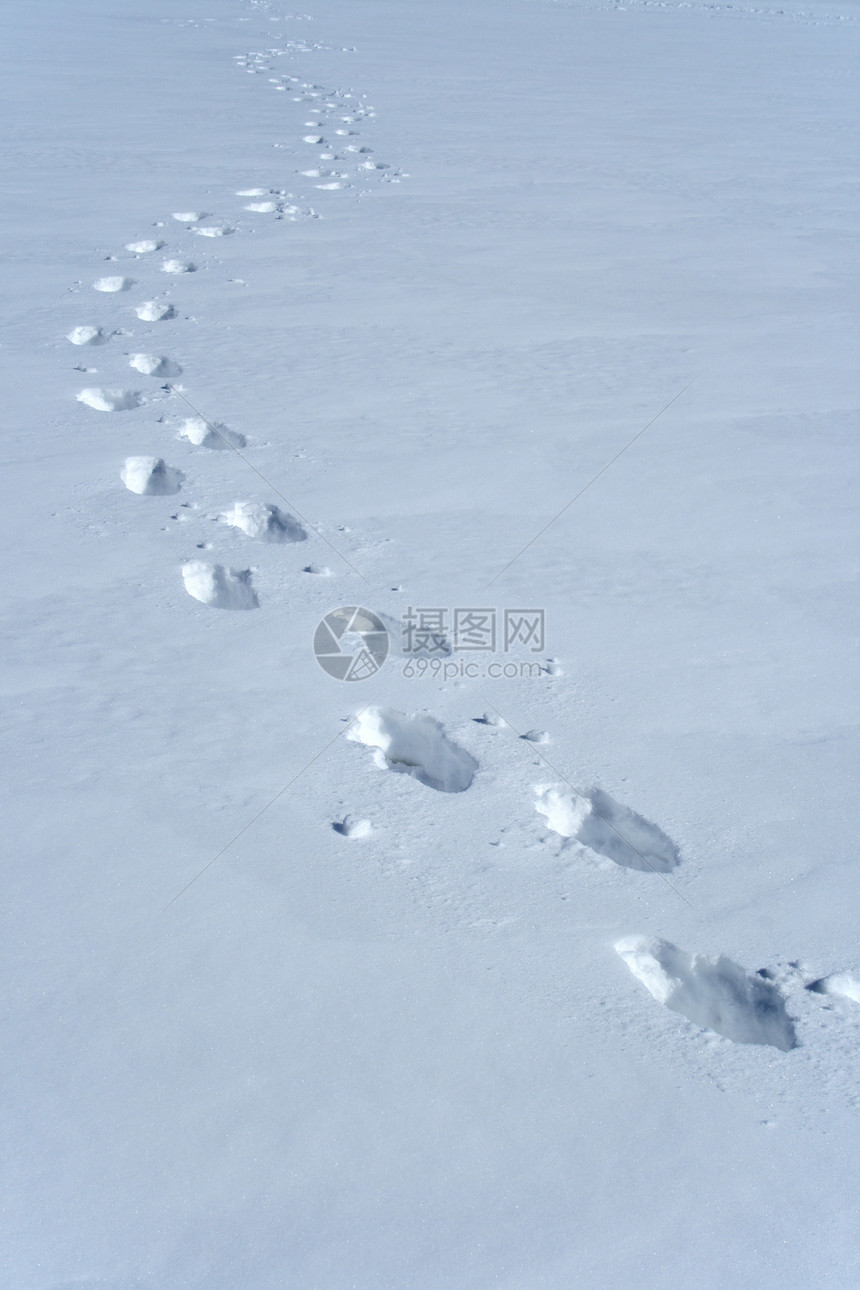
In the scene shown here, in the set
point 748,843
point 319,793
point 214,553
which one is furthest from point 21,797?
point 748,843

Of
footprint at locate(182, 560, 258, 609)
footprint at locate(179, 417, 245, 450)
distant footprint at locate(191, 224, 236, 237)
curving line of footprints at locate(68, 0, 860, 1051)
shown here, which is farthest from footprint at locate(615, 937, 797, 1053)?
distant footprint at locate(191, 224, 236, 237)

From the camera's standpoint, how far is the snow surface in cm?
102

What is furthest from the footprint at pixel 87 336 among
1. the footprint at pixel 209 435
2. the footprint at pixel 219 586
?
the footprint at pixel 219 586

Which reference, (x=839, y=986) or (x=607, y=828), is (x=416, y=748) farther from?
(x=839, y=986)

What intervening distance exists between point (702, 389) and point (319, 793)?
191cm

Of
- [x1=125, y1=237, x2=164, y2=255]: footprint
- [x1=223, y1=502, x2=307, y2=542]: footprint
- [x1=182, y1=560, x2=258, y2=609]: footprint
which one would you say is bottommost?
[x1=182, y1=560, x2=258, y2=609]: footprint

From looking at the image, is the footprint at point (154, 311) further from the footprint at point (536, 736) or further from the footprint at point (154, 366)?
the footprint at point (536, 736)

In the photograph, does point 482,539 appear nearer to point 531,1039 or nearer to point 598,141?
point 531,1039

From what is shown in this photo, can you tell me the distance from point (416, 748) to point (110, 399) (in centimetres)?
155

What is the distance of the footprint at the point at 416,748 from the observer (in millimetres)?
1546

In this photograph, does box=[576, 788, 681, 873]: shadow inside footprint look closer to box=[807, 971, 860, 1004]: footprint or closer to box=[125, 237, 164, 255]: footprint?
box=[807, 971, 860, 1004]: footprint

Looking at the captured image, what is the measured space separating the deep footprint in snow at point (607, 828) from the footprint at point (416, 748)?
Answer: 0.44 ft

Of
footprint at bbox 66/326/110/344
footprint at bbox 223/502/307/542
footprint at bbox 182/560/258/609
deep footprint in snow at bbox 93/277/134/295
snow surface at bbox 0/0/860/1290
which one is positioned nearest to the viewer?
snow surface at bbox 0/0/860/1290

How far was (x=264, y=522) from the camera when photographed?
2.14 meters
